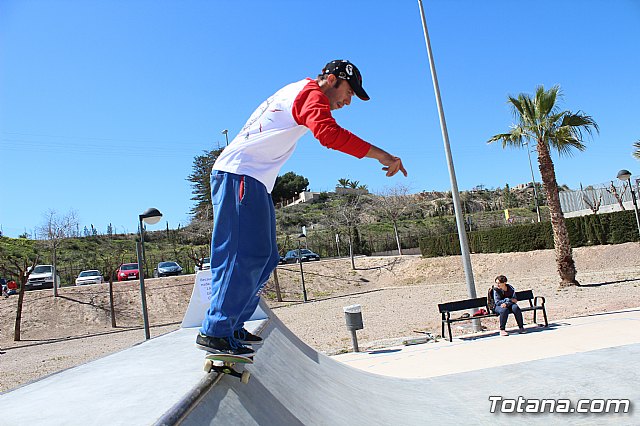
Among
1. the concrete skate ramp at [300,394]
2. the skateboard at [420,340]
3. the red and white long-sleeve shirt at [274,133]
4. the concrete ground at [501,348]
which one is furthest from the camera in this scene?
the skateboard at [420,340]

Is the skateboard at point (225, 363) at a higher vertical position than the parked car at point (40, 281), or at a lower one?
lower

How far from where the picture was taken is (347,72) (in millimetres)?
2871

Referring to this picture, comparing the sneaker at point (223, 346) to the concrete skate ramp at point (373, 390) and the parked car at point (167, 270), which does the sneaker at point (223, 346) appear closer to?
the concrete skate ramp at point (373, 390)

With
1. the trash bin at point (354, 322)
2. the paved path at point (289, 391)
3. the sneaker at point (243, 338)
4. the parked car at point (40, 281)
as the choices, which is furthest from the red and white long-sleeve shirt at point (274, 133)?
the parked car at point (40, 281)

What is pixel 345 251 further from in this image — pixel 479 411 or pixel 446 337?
pixel 479 411

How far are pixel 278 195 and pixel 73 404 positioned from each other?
85.8 meters

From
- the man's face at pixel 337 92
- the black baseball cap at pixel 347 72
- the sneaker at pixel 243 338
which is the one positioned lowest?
the sneaker at pixel 243 338

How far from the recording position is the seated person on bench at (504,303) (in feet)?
32.2

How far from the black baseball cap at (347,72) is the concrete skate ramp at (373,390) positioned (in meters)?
1.87

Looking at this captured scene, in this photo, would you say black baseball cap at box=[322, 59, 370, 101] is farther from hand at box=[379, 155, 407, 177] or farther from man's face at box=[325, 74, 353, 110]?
hand at box=[379, 155, 407, 177]

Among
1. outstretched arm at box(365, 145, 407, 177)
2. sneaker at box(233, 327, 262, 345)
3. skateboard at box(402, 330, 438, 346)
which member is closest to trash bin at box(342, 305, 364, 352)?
skateboard at box(402, 330, 438, 346)

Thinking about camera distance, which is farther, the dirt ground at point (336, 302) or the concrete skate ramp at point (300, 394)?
the dirt ground at point (336, 302)

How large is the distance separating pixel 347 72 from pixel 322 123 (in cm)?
54

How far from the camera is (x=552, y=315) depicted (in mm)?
11672
